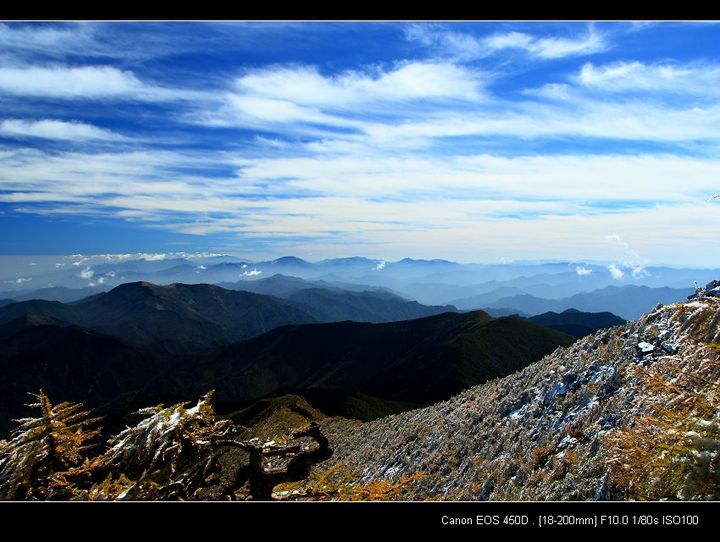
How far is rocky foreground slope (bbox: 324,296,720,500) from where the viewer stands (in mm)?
4199

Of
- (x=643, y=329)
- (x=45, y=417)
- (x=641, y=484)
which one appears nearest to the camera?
(x=641, y=484)

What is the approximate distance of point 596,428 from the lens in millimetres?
10758

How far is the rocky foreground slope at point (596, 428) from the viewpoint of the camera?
4.20 m

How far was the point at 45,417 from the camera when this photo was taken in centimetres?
519
